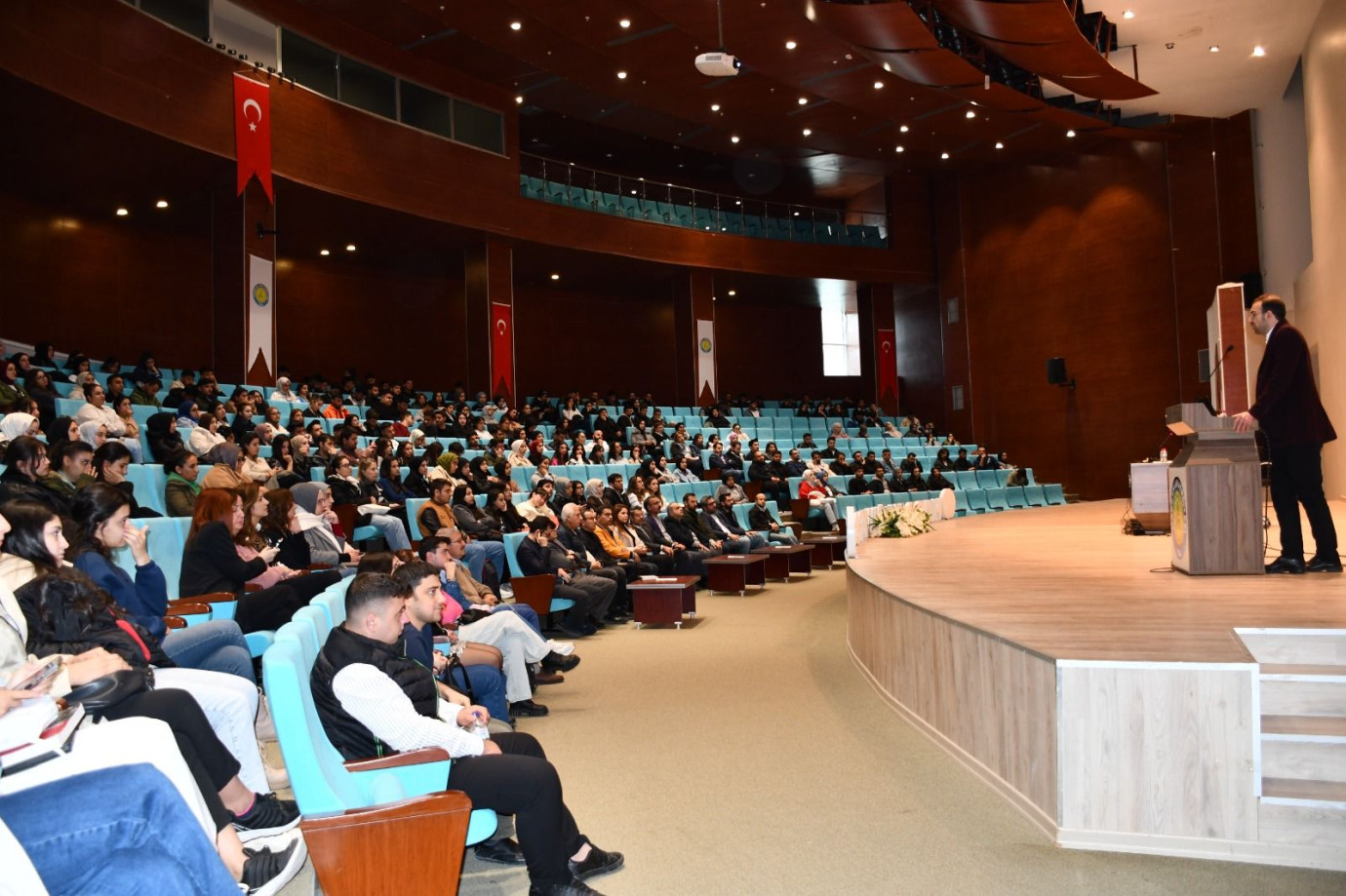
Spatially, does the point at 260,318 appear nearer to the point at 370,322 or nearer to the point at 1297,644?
the point at 370,322

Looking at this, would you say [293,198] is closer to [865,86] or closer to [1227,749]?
[865,86]

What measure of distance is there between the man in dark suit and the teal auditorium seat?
372 cm

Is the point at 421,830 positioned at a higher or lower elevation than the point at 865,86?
lower

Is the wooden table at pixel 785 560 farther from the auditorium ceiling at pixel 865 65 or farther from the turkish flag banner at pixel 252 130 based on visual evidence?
the turkish flag banner at pixel 252 130

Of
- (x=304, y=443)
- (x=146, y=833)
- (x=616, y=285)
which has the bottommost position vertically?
(x=146, y=833)

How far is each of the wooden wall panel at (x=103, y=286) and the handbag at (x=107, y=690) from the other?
1032cm

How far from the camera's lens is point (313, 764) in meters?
2.10

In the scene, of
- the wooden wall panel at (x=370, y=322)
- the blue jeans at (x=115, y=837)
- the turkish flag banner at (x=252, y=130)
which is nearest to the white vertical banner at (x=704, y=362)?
the wooden wall panel at (x=370, y=322)

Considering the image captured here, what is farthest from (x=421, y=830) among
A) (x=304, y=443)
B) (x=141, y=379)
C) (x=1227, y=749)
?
(x=141, y=379)

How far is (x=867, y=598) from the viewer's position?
509 centimetres

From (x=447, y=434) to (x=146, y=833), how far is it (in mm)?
9411

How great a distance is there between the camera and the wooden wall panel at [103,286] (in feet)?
35.8

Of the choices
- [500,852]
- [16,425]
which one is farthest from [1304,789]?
[16,425]

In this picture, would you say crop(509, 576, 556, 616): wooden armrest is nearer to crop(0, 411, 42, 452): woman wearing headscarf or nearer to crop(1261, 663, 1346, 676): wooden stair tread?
crop(0, 411, 42, 452): woman wearing headscarf
